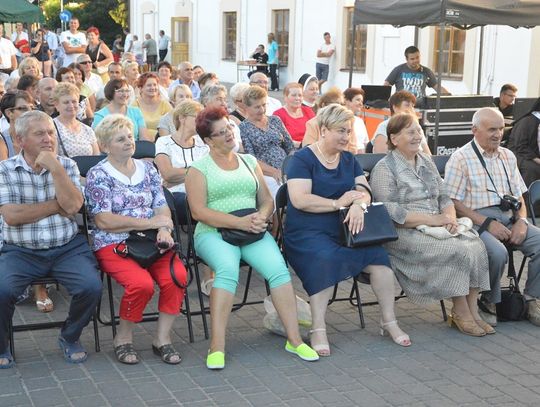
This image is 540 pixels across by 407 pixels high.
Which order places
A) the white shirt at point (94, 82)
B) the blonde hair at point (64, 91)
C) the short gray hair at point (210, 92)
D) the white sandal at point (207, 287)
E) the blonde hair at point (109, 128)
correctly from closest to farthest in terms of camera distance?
the blonde hair at point (109, 128)
the white sandal at point (207, 287)
the blonde hair at point (64, 91)
the short gray hair at point (210, 92)
the white shirt at point (94, 82)

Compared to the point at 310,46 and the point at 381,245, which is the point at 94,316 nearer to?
the point at 381,245

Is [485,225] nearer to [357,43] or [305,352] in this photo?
[305,352]

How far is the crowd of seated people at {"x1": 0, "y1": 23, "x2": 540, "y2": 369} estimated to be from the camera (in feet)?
15.5

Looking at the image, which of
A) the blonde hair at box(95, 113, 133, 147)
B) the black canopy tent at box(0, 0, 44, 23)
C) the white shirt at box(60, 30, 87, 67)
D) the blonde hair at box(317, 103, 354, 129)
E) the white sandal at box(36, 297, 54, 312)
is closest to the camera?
the blonde hair at box(95, 113, 133, 147)

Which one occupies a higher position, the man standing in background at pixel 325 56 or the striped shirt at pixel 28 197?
the man standing in background at pixel 325 56

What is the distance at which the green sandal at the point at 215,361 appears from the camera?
15.2ft

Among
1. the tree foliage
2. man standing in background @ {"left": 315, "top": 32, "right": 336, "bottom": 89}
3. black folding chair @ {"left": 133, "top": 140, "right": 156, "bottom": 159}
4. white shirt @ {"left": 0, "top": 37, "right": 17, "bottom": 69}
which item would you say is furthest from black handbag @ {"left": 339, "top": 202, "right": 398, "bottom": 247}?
the tree foliage

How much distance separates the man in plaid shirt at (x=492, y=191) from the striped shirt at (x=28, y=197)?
2713 mm

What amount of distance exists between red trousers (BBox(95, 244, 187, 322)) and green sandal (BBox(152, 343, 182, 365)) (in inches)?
7.9

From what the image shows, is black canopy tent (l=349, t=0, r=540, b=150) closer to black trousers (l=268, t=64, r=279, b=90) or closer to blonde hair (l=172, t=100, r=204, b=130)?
blonde hair (l=172, t=100, r=204, b=130)

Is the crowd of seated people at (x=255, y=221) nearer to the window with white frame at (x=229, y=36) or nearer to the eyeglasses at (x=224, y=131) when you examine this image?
the eyeglasses at (x=224, y=131)

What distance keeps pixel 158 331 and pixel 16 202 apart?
1.10 m

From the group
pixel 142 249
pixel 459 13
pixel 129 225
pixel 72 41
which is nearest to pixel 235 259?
pixel 142 249

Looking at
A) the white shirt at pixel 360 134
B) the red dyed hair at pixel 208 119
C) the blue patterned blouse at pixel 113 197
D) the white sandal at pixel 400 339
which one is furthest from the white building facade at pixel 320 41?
the blue patterned blouse at pixel 113 197
